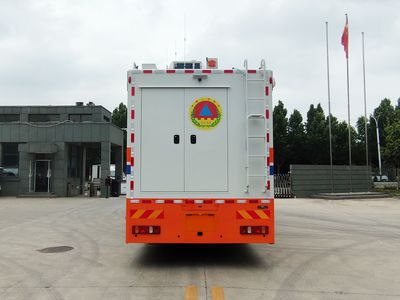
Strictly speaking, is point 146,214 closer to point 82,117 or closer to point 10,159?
point 10,159

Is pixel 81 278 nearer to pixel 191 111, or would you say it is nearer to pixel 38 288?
pixel 38 288

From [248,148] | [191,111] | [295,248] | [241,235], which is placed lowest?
[295,248]

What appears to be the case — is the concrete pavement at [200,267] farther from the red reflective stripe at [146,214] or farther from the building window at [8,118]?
the building window at [8,118]

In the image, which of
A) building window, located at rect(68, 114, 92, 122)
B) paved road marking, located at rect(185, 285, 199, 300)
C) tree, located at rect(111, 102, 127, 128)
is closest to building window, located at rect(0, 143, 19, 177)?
building window, located at rect(68, 114, 92, 122)

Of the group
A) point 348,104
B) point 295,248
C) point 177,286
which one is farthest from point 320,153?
point 177,286

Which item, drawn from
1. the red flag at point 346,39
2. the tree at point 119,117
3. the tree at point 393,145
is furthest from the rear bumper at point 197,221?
the tree at point 119,117

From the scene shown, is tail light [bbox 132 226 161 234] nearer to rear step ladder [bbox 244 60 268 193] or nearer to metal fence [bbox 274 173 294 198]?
rear step ladder [bbox 244 60 268 193]

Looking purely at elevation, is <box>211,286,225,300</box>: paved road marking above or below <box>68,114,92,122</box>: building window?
below

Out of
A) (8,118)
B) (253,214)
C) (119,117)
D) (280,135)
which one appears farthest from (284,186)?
(119,117)

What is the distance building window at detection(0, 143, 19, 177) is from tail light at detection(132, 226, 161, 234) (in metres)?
27.1

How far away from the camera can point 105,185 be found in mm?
29688

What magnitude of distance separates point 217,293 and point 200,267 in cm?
172

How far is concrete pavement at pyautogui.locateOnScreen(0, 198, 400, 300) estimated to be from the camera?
599cm

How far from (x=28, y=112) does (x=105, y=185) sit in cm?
1288
